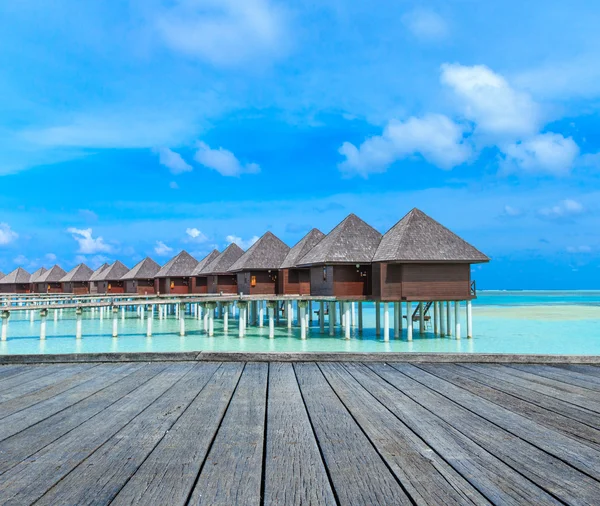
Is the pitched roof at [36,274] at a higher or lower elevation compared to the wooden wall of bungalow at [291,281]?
higher

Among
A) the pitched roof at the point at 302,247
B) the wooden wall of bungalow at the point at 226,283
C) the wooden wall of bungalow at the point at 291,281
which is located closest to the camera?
the pitched roof at the point at 302,247

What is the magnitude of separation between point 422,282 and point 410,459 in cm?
2342

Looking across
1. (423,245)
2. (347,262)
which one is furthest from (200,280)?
(423,245)

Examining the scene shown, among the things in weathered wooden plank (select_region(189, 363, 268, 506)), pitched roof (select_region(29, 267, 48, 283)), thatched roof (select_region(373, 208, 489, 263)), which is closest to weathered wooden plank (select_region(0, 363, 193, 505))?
weathered wooden plank (select_region(189, 363, 268, 506))

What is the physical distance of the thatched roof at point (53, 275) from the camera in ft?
205

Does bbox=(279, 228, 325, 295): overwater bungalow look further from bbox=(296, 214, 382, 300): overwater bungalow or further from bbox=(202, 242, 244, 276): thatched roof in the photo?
bbox=(202, 242, 244, 276): thatched roof

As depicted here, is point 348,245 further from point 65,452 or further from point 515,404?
point 65,452

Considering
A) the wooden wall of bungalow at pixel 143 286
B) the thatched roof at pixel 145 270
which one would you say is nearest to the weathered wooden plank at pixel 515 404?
the thatched roof at pixel 145 270

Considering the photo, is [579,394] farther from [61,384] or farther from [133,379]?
[61,384]

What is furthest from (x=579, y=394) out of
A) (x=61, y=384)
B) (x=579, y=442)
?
(x=61, y=384)

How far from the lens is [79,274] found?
202 ft

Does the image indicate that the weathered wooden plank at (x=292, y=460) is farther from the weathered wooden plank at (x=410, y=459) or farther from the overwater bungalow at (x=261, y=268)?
the overwater bungalow at (x=261, y=268)

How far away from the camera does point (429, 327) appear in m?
38.1

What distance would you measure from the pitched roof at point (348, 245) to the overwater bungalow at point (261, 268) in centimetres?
573
